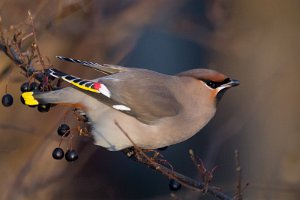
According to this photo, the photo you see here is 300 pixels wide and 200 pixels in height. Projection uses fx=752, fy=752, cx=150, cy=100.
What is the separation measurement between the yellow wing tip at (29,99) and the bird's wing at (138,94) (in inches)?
11.3

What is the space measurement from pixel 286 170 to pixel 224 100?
3.67ft

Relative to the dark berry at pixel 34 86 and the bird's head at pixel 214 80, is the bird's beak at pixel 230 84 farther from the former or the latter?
the dark berry at pixel 34 86

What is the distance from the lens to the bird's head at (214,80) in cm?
413

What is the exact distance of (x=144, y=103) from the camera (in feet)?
13.7

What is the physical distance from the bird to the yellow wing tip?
0.38ft

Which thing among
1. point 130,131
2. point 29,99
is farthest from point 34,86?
point 130,131

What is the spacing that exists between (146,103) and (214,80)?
399 millimetres

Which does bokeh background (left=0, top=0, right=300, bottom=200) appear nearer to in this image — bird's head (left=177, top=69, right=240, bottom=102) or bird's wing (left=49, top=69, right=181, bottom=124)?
bird's wing (left=49, top=69, right=181, bottom=124)

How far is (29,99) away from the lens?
12.9 ft

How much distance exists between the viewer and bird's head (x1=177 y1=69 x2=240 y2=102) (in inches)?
163

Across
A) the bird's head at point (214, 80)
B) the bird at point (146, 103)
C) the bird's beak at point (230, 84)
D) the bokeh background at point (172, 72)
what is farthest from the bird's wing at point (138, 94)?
the bokeh background at point (172, 72)

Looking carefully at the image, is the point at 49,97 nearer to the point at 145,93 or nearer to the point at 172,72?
the point at 145,93

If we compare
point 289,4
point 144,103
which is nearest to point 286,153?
point 289,4

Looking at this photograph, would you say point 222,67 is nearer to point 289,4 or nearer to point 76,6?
point 289,4
